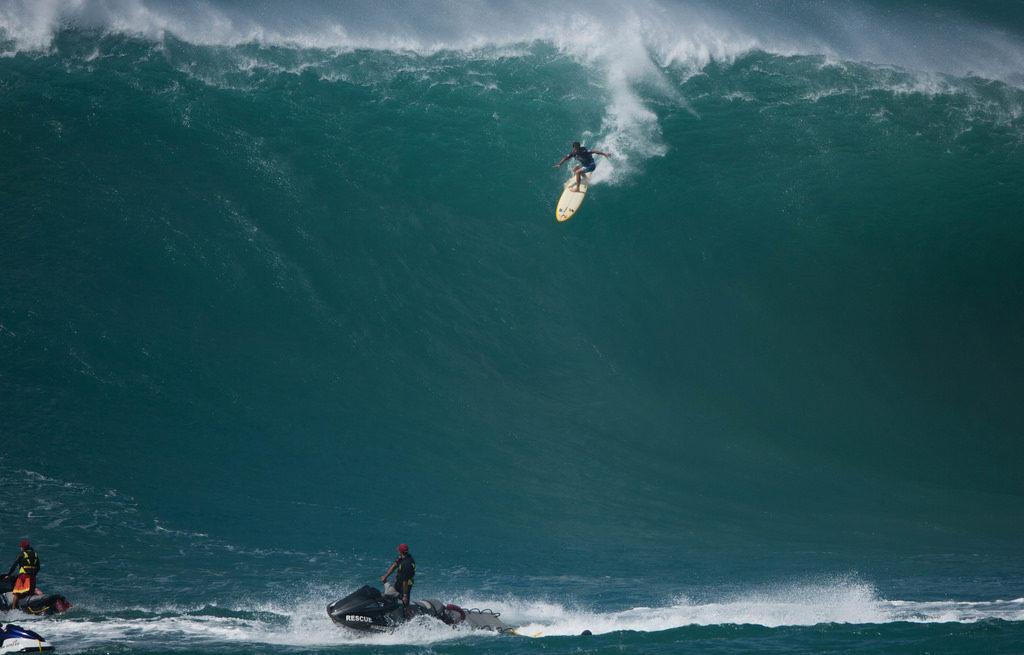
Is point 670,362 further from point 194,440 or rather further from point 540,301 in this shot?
point 194,440

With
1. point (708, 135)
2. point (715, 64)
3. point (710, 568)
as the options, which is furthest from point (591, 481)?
point (715, 64)

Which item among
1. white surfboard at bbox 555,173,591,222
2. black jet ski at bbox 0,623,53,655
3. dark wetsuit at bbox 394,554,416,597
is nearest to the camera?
black jet ski at bbox 0,623,53,655

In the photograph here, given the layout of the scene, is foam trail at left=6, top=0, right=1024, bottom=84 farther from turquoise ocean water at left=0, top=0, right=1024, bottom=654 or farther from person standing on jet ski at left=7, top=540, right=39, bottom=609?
person standing on jet ski at left=7, top=540, right=39, bottom=609

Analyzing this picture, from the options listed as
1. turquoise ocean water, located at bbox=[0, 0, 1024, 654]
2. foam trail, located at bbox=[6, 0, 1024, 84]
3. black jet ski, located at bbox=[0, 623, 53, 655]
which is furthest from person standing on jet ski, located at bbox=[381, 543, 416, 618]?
foam trail, located at bbox=[6, 0, 1024, 84]

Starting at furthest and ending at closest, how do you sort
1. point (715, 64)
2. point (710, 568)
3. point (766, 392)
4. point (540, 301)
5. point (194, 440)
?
point (715, 64) < point (540, 301) < point (766, 392) < point (194, 440) < point (710, 568)

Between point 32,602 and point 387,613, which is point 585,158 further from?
point 32,602

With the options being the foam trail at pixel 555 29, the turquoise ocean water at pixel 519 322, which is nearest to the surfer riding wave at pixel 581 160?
the turquoise ocean water at pixel 519 322
